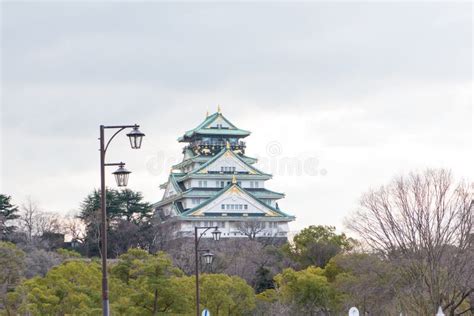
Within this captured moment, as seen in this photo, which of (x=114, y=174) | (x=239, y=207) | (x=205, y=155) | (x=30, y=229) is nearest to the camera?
(x=114, y=174)

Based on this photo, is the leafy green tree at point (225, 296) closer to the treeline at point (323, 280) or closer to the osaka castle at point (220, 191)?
the treeline at point (323, 280)

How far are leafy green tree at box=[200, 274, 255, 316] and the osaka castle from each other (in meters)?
35.4

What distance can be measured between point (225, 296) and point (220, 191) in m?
48.3

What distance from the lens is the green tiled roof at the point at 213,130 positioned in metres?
107

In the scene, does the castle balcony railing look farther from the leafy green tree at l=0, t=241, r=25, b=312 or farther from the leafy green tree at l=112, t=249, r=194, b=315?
the leafy green tree at l=112, t=249, r=194, b=315

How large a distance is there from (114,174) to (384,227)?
2432cm

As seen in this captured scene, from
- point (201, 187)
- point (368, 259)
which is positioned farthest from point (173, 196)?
point (368, 259)

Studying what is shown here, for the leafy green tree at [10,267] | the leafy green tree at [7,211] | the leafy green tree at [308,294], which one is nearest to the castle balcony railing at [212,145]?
the leafy green tree at [7,211]

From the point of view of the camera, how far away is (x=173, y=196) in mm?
102750

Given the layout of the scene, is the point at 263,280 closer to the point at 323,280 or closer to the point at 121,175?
the point at 323,280

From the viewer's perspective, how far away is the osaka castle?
317ft

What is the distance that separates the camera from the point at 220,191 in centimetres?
9894

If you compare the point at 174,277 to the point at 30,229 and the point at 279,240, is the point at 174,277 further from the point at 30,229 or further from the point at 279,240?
the point at 279,240

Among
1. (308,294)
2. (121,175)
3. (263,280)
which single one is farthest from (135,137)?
(263,280)
